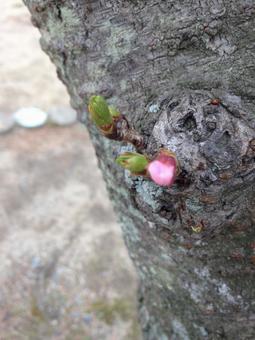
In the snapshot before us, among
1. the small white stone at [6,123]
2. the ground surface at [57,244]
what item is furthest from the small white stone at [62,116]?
the small white stone at [6,123]

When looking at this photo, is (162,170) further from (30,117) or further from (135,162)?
(30,117)

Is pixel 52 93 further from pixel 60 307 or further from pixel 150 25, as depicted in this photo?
pixel 150 25

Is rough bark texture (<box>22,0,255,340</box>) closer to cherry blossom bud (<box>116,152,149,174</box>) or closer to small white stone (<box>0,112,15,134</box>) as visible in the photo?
cherry blossom bud (<box>116,152,149,174</box>)

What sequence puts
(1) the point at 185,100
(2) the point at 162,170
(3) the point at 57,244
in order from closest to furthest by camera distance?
(2) the point at 162,170 < (1) the point at 185,100 < (3) the point at 57,244

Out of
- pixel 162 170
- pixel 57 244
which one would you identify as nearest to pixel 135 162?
pixel 162 170

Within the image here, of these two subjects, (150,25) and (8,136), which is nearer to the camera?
(150,25)

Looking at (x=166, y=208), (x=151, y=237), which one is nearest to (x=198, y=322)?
(x=151, y=237)

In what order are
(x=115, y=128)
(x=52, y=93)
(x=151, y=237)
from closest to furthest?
(x=115, y=128)
(x=151, y=237)
(x=52, y=93)
